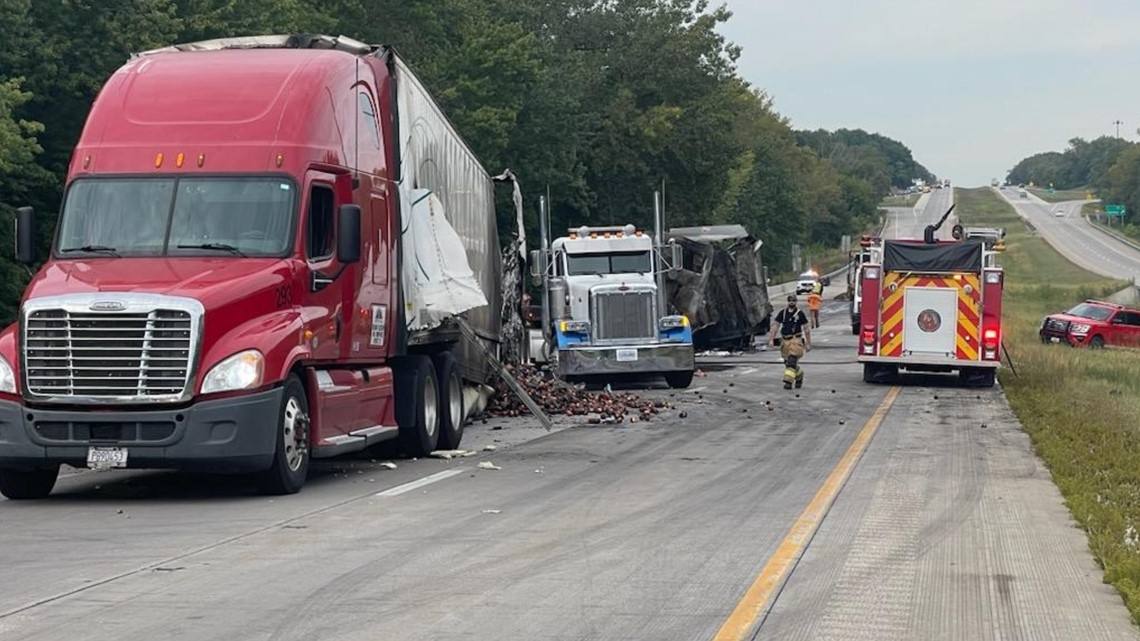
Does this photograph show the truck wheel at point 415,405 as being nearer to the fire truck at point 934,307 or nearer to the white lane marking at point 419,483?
the white lane marking at point 419,483

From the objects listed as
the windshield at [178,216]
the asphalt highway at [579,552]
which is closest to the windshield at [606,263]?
the asphalt highway at [579,552]

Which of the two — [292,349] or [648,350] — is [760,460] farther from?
[648,350]

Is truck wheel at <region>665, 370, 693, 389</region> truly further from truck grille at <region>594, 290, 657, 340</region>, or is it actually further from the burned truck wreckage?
the burned truck wreckage

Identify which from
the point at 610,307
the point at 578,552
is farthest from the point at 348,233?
the point at 610,307

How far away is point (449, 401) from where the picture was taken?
57.2 feet

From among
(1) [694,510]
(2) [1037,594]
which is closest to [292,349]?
(1) [694,510]

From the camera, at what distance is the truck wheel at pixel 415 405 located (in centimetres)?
1612

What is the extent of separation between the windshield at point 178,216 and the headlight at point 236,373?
119cm

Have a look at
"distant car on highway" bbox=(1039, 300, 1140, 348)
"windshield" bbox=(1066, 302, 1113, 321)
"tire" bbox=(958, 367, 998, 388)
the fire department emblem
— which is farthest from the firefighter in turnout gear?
"windshield" bbox=(1066, 302, 1113, 321)

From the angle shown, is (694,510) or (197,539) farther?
(694,510)

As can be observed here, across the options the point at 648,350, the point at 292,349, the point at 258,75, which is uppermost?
the point at 258,75

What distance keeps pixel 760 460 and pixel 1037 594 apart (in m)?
7.25

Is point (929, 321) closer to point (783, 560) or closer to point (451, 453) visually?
point (451, 453)

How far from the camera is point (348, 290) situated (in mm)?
14328
